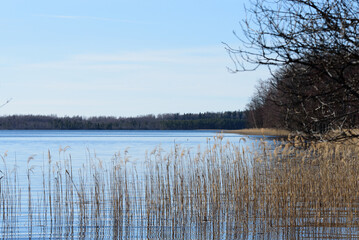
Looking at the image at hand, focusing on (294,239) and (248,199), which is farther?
(248,199)

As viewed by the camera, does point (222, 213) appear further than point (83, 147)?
No

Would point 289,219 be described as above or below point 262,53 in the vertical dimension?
below

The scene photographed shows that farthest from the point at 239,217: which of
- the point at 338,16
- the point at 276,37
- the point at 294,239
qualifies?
the point at 338,16

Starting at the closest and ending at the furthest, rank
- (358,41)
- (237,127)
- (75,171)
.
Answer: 1. (358,41)
2. (75,171)
3. (237,127)

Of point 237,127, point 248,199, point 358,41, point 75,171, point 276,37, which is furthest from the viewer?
point 237,127

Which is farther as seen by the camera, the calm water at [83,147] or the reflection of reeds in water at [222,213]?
the calm water at [83,147]

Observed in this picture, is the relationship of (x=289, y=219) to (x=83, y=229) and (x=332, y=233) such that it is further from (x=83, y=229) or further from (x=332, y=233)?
(x=83, y=229)

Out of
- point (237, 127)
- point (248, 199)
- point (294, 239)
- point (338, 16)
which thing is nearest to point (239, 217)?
point (248, 199)

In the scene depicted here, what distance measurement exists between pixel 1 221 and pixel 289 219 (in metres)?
5.66

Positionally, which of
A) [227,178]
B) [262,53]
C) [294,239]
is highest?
[262,53]

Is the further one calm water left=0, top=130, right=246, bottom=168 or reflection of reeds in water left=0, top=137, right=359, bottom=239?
calm water left=0, top=130, right=246, bottom=168

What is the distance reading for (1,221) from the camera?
8805 millimetres

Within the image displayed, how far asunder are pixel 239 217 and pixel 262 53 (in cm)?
350

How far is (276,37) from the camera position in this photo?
6910mm
